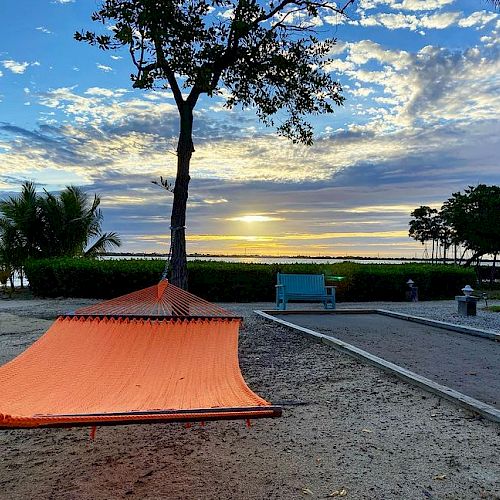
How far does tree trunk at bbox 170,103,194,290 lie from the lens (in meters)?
7.68

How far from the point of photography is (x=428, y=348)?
21.5 feet

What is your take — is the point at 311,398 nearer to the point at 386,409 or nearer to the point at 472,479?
the point at 386,409

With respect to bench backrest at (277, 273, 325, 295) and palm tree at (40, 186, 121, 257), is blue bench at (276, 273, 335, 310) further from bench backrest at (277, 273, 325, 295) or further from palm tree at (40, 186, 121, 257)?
palm tree at (40, 186, 121, 257)

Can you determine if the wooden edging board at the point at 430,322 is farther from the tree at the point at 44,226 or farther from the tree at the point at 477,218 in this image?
the tree at the point at 477,218

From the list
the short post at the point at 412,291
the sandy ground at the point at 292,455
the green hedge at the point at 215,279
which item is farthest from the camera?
the short post at the point at 412,291

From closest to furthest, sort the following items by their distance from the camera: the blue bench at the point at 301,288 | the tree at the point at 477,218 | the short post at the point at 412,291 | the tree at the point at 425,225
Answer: the blue bench at the point at 301,288 < the short post at the point at 412,291 < the tree at the point at 477,218 < the tree at the point at 425,225

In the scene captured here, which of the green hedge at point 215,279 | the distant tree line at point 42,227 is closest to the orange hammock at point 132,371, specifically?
the green hedge at point 215,279

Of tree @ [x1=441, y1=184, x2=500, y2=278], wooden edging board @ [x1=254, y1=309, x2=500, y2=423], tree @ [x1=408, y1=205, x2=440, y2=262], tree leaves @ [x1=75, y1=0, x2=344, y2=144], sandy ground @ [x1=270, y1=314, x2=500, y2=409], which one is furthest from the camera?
tree @ [x1=408, y1=205, x2=440, y2=262]

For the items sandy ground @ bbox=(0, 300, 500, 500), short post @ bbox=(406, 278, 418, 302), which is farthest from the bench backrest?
sandy ground @ bbox=(0, 300, 500, 500)

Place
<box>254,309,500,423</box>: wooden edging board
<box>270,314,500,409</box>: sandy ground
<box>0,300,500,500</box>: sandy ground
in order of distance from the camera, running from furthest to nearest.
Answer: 1. <box>270,314,500,409</box>: sandy ground
2. <box>254,309,500,423</box>: wooden edging board
3. <box>0,300,500,500</box>: sandy ground

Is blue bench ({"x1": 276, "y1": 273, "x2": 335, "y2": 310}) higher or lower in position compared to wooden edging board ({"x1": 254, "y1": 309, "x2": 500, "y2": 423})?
higher

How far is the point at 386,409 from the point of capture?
3934mm

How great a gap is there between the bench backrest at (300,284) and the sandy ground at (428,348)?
0.91 meters

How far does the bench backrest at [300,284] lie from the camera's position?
1078cm
